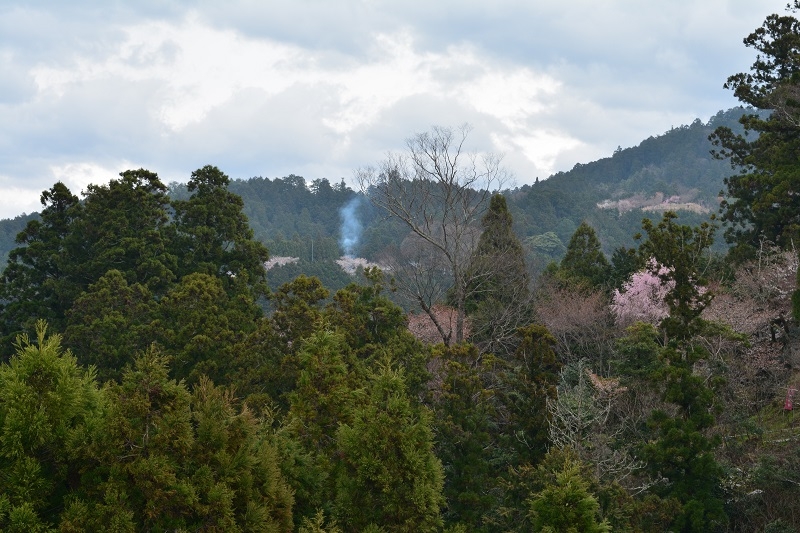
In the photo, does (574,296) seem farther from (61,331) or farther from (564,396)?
(61,331)

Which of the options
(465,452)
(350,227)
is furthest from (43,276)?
Result: (350,227)

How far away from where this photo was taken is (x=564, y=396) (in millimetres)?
13570

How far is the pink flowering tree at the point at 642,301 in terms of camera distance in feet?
75.3

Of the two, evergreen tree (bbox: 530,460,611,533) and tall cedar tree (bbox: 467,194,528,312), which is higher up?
tall cedar tree (bbox: 467,194,528,312)

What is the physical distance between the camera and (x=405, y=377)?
15.0 metres

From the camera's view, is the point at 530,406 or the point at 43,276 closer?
the point at 530,406

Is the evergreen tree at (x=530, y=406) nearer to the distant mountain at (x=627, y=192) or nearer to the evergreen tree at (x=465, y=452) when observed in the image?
the evergreen tree at (x=465, y=452)

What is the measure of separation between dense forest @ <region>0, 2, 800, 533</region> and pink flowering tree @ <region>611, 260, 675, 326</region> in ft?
0.24

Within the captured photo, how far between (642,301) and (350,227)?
228 ft

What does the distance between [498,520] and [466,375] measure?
2705 millimetres

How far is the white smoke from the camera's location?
82000 millimetres

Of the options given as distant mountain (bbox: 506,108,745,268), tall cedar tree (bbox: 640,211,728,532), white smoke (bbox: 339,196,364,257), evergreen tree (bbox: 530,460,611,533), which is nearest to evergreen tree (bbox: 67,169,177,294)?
tall cedar tree (bbox: 640,211,728,532)

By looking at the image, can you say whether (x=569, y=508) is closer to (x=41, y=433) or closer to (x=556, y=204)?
(x=41, y=433)

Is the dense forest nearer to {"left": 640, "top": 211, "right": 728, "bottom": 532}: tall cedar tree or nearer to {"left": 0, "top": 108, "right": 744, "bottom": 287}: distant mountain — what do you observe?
{"left": 640, "top": 211, "right": 728, "bottom": 532}: tall cedar tree
